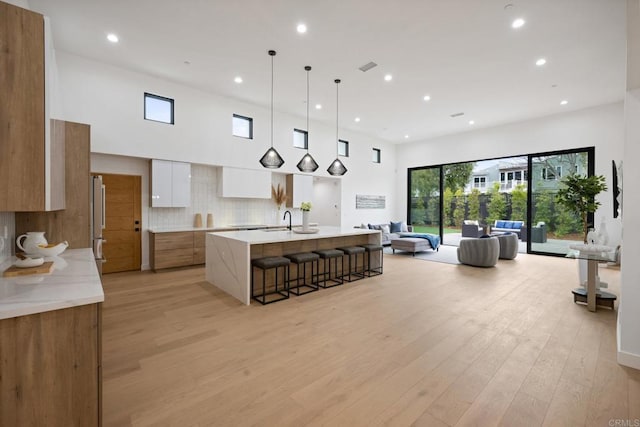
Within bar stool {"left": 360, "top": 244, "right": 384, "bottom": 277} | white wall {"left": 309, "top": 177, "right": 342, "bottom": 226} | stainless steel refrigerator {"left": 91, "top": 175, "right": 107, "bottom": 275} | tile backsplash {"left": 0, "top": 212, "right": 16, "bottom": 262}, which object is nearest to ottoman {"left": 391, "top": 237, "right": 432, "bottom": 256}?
white wall {"left": 309, "top": 177, "right": 342, "bottom": 226}

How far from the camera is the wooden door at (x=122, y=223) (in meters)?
5.55

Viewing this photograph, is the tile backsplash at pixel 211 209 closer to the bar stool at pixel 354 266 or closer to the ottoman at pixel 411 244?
the bar stool at pixel 354 266

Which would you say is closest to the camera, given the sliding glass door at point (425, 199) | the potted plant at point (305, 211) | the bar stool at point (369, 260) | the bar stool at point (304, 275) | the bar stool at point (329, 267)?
the bar stool at point (304, 275)

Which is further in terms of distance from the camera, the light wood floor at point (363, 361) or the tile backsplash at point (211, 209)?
the tile backsplash at point (211, 209)

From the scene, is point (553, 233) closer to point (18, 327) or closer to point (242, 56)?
point (242, 56)

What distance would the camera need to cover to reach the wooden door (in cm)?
555

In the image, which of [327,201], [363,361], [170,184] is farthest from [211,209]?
[363,361]

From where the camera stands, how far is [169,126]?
595 centimetres

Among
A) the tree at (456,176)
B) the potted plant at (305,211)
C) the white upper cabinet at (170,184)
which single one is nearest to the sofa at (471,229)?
the tree at (456,176)

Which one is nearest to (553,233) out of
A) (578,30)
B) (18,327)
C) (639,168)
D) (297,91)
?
(578,30)

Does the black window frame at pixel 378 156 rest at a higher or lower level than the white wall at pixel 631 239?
higher

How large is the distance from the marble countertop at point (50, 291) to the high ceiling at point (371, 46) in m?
3.38

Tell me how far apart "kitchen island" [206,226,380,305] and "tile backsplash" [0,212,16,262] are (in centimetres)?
220

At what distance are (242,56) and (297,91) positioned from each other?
1.66 metres
